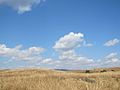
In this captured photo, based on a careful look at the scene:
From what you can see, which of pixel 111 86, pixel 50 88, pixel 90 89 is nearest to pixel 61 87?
pixel 50 88

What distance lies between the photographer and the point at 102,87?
13273 millimetres

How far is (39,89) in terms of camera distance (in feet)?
43.0

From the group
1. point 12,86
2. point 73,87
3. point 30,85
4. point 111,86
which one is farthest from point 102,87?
point 12,86

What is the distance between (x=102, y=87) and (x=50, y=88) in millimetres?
2937

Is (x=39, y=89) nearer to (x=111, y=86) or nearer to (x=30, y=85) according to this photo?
(x=30, y=85)

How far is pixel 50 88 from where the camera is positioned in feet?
43.1

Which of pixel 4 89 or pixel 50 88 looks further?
pixel 4 89

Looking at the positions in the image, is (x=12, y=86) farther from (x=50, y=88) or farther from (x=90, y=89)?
(x=90, y=89)

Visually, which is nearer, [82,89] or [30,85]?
[82,89]

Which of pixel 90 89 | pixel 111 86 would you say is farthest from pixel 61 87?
pixel 111 86

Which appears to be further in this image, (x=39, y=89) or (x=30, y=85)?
(x=30, y=85)

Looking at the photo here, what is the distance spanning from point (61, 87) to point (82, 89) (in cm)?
119

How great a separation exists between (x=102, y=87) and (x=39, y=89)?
140 inches

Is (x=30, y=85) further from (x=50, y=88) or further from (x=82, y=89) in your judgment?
(x=82, y=89)
